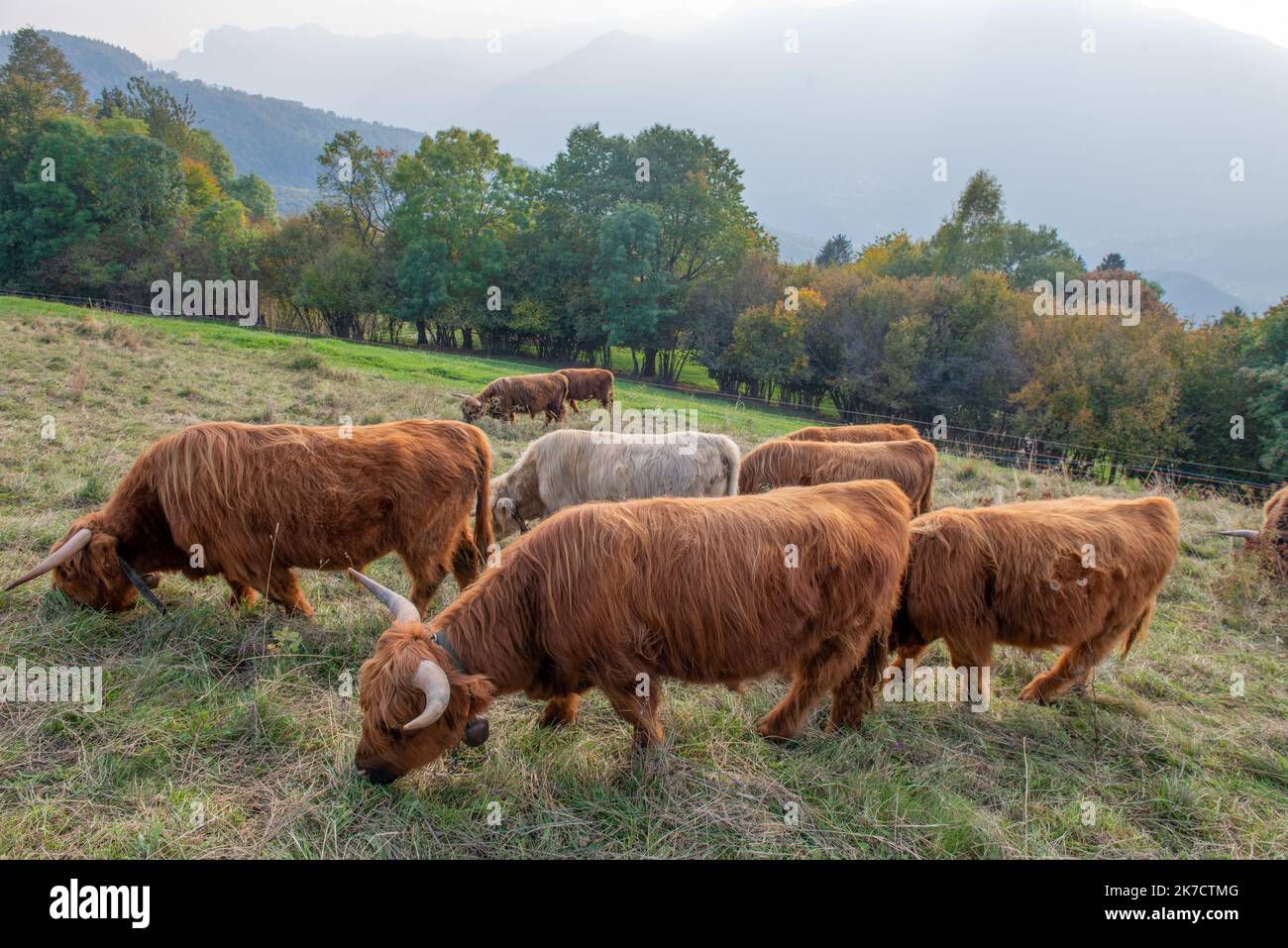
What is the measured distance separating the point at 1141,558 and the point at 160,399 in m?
14.9

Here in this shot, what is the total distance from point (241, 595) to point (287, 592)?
389 mm

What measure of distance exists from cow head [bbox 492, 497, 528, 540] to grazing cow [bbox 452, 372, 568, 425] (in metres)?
12.1

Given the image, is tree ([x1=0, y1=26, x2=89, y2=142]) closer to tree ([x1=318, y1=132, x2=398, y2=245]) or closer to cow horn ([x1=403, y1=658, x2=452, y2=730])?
tree ([x1=318, y1=132, x2=398, y2=245])

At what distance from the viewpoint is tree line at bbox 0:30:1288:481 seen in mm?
29156

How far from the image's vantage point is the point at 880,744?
4258 millimetres

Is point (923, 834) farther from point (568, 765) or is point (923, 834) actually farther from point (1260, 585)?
point (1260, 585)

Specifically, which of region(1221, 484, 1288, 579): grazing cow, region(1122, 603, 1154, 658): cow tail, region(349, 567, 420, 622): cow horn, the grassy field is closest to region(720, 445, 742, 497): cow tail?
the grassy field

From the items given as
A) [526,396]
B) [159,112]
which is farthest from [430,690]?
[159,112]

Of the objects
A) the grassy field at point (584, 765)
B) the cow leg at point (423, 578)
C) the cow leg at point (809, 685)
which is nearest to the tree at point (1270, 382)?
the grassy field at point (584, 765)

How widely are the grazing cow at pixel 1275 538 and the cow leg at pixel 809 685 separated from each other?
6098 mm

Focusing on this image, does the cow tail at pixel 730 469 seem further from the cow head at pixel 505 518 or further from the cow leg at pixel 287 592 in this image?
the cow leg at pixel 287 592

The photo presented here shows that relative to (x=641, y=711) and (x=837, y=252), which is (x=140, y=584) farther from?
(x=837, y=252)

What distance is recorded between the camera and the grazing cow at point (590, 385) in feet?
84.1
